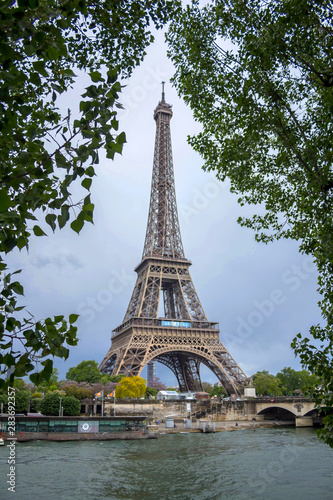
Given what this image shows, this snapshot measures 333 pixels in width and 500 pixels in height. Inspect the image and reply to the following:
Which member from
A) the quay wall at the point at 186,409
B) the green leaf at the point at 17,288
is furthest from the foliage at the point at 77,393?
the green leaf at the point at 17,288

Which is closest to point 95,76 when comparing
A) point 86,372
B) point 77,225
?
point 77,225

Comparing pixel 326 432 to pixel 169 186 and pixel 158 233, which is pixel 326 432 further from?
pixel 169 186

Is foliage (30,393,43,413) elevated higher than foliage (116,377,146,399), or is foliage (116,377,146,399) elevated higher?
foliage (116,377,146,399)

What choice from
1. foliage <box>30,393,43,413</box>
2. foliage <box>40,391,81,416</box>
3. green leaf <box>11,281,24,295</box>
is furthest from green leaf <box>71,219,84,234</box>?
foliage <box>30,393,43,413</box>

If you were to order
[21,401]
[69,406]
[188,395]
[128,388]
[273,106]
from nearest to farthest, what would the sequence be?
[273,106] → [21,401] → [69,406] → [128,388] → [188,395]

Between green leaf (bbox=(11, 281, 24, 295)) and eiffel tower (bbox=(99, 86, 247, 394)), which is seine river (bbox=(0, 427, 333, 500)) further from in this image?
eiffel tower (bbox=(99, 86, 247, 394))

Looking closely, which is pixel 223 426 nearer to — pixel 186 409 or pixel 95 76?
pixel 186 409

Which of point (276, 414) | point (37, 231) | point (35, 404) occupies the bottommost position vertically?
point (276, 414)
